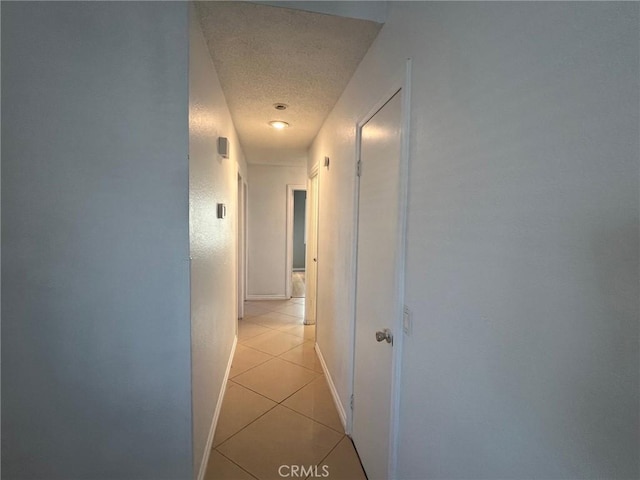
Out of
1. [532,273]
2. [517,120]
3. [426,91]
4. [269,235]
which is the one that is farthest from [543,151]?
[269,235]

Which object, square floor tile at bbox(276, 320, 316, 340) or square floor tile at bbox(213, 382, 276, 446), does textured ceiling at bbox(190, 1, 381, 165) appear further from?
square floor tile at bbox(276, 320, 316, 340)

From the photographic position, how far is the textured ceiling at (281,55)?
1.37 m

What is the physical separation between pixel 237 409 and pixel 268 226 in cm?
329

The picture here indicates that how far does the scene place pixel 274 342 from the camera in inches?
133

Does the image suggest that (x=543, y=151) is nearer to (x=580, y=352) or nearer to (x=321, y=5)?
(x=580, y=352)

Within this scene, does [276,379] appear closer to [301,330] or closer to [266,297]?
[301,330]

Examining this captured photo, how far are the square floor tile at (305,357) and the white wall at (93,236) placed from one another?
5.54 feet

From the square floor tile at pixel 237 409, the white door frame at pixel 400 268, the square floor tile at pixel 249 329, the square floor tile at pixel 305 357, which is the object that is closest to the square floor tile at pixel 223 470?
the square floor tile at pixel 237 409

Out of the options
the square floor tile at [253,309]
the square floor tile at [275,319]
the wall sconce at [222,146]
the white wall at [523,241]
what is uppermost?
the wall sconce at [222,146]

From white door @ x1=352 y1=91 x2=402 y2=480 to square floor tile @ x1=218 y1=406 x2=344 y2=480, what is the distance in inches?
10.3

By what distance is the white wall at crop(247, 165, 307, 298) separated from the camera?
4996 mm

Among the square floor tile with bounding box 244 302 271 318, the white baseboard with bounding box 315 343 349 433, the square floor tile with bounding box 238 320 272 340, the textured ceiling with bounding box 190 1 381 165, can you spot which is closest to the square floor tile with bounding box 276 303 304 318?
the square floor tile with bounding box 244 302 271 318

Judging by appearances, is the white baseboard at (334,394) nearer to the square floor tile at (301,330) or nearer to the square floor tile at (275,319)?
the square floor tile at (301,330)

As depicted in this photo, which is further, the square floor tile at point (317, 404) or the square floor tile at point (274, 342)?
the square floor tile at point (274, 342)
